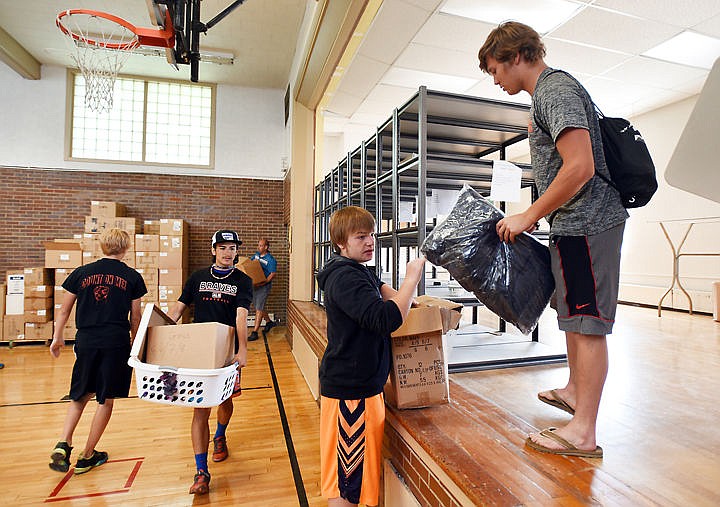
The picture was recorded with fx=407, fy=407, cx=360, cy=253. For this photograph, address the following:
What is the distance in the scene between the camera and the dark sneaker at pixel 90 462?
2361 millimetres

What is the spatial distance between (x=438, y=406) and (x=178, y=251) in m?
5.79

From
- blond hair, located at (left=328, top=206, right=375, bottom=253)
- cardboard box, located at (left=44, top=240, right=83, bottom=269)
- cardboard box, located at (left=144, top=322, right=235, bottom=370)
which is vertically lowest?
cardboard box, located at (left=144, top=322, right=235, bottom=370)

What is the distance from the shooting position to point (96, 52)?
5609 mm

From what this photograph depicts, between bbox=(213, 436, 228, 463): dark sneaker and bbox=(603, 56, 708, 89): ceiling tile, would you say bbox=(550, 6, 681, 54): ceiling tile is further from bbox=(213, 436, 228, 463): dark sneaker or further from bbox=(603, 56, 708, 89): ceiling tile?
bbox=(213, 436, 228, 463): dark sneaker

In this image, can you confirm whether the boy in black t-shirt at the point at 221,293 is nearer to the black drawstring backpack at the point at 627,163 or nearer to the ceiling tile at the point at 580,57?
the black drawstring backpack at the point at 627,163

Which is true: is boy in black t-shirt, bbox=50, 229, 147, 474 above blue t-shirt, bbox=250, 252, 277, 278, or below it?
below

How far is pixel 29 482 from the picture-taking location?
2.25 m

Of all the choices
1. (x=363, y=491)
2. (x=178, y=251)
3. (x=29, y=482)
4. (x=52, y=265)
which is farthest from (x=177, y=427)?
(x=52, y=265)

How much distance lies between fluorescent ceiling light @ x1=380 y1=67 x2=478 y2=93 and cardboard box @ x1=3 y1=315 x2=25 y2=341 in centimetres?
628

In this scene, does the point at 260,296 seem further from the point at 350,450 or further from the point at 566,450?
the point at 566,450

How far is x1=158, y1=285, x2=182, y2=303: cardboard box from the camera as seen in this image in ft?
20.9

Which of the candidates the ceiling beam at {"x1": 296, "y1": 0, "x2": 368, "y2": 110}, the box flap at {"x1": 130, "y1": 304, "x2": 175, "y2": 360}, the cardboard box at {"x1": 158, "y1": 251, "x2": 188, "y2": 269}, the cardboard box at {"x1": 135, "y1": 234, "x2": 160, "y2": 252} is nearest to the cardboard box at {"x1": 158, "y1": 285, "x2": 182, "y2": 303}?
the cardboard box at {"x1": 158, "y1": 251, "x2": 188, "y2": 269}

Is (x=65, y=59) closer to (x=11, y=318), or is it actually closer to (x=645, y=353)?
(x=11, y=318)

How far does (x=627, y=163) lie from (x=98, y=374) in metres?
2.87
